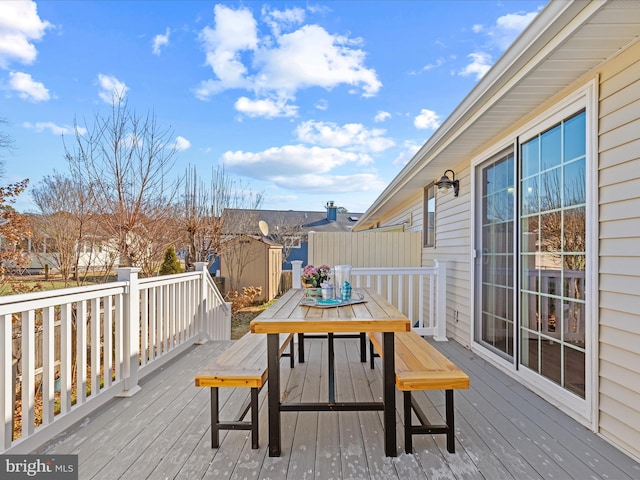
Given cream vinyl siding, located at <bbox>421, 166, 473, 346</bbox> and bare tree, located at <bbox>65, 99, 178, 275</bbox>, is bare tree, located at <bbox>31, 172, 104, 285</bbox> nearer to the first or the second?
bare tree, located at <bbox>65, 99, 178, 275</bbox>

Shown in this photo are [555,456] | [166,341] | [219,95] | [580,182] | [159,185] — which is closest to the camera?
[555,456]

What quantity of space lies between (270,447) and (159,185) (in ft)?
15.7

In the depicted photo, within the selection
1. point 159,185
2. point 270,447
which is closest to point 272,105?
point 159,185

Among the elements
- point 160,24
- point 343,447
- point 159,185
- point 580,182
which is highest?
point 160,24

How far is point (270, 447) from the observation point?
6.12 feet

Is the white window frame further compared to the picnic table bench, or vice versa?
the white window frame

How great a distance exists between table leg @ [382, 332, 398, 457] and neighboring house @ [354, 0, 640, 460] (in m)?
1.28

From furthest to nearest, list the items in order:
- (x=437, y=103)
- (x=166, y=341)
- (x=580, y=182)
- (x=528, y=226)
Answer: (x=437, y=103) → (x=166, y=341) → (x=528, y=226) → (x=580, y=182)

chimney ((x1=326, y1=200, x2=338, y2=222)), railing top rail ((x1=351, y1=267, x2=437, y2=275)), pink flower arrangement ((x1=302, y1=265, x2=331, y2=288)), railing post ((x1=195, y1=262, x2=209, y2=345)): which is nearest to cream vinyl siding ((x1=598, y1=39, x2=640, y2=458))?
pink flower arrangement ((x1=302, y1=265, x2=331, y2=288))

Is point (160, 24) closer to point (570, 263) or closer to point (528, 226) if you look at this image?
point (528, 226)

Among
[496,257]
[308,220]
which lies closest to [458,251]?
[496,257]

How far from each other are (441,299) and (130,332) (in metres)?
3.45

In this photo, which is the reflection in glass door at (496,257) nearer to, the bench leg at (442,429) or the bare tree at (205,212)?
the bench leg at (442,429)

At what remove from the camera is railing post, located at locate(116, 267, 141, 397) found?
2.72 meters
